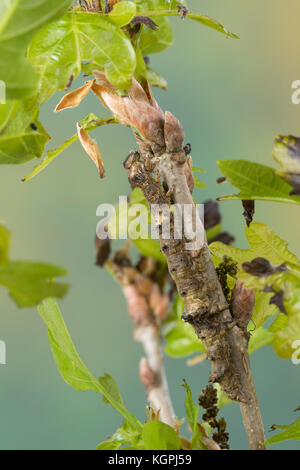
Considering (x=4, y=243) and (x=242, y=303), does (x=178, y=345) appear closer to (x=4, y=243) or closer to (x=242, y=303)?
(x=242, y=303)

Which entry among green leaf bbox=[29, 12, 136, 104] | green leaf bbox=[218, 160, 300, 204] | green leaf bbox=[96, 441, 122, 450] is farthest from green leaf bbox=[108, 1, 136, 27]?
green leaf bbox=[96, 441, 122, 450]

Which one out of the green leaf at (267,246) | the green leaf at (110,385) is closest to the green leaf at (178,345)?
the green leaf at (110,385)

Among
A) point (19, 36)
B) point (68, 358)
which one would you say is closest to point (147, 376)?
point (68, 358)

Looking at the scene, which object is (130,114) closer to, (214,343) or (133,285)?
(214,343)
